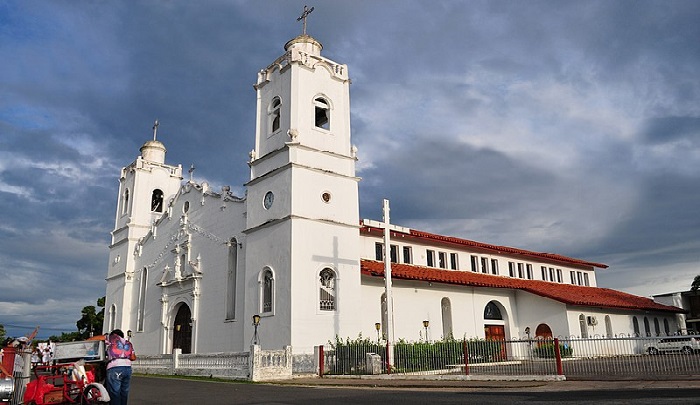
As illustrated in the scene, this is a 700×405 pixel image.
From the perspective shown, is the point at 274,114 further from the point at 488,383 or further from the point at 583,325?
the point at 583,325

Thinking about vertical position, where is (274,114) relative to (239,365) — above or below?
above

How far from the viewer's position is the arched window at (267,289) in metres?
24.6

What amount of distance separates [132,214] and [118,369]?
31131 millimetres

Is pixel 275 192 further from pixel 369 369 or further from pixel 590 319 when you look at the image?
pixel 590 319

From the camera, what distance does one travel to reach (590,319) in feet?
113

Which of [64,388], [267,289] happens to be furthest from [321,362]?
[64,388]

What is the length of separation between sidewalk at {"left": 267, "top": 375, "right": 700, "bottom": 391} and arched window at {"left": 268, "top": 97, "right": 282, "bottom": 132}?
487 inches

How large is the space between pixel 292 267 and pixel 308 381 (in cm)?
505

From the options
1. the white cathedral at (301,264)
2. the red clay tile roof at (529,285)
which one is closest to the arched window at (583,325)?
the white cathedral at (301,264)

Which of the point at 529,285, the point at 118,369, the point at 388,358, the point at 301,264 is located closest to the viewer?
the point at 118,369

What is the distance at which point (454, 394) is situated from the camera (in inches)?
555

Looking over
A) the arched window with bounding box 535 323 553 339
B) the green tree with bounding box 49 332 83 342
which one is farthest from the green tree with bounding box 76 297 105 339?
the arched window with bounding box 535 323 553 339

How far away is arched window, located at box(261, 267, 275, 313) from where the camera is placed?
24648mm

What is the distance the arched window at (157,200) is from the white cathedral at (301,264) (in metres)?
0.08
